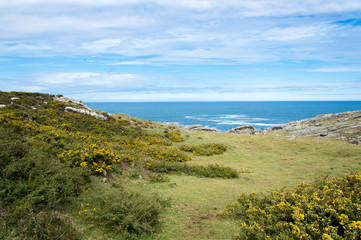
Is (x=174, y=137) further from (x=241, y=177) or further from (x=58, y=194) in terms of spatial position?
(x=58, y=194)

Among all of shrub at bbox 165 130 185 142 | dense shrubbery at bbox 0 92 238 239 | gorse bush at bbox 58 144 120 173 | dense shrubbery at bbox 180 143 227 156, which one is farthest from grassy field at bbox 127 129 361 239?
gorse bush at bbox 58 144 120 173

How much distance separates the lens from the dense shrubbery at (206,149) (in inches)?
978

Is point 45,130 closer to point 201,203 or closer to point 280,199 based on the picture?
point 201,203

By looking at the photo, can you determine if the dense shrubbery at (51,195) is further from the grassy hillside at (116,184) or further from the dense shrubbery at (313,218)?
the dense shrubbery at (313,218)

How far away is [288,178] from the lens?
16.3 metres

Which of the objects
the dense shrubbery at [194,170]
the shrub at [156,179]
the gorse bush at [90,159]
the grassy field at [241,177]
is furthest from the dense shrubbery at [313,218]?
the gorse bush at [90,159]

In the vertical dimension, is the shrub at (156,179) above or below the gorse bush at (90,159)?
below

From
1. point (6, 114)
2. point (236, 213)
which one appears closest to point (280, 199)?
point (236, 213)

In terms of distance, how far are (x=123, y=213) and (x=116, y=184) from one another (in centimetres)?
393

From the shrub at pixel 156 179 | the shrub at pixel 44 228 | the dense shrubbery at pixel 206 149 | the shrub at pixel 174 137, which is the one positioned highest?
the shrub at pixel 44 228

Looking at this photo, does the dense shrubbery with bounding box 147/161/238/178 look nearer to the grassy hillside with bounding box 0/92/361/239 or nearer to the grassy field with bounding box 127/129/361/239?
the grassy hillside with bounding box 0/92/361/239

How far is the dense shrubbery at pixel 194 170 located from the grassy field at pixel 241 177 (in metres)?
0.76

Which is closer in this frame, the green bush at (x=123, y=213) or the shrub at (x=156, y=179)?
the green bush at (x=123, y=213)

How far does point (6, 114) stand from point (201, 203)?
15986 mm
